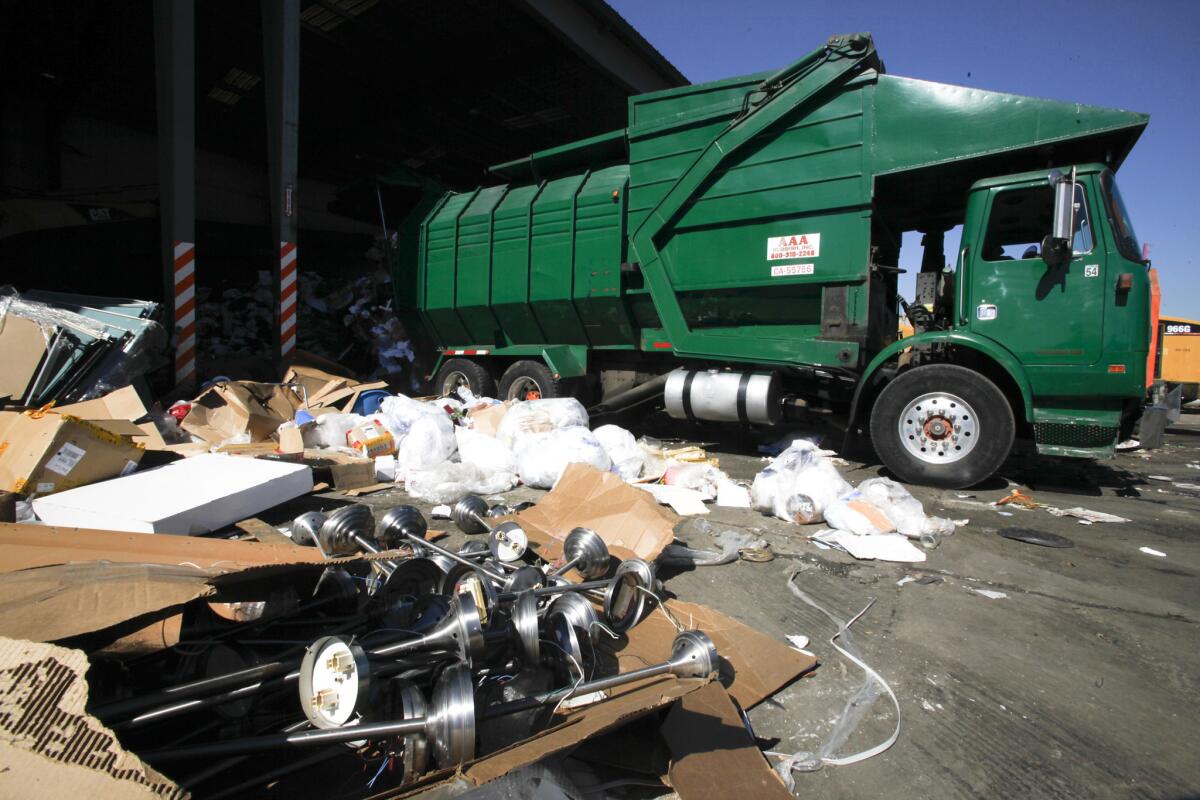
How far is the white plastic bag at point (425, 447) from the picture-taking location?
4484 millimetres

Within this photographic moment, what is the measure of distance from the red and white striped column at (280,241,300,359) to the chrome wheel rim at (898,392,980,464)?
6.59 m

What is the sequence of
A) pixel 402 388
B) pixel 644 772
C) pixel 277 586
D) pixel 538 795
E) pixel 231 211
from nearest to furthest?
1. pixel 538 795
2. pixel 644 772
3. pixel 277 586
4. pixel 402 388
5. pixel 231 211

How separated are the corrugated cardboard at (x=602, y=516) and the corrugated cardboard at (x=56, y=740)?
6.27ft

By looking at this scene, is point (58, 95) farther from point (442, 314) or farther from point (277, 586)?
point (277, 586)

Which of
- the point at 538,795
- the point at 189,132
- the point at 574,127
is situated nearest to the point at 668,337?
the point at 538,795

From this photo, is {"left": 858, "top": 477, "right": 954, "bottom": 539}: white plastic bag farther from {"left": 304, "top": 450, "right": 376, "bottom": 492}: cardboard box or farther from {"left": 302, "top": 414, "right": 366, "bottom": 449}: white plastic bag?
{"left": 302, "top": 414, "right": 366, "bottom": 449}: white plastic bag

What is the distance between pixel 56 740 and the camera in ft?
3.12

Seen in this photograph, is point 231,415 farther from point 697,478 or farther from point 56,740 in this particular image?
point 56,740

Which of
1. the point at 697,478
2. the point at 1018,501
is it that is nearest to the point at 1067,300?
the point at 1018,501

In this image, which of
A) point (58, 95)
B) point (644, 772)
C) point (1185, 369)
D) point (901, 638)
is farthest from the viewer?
point (1185, 369)

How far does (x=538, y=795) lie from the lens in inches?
45.1

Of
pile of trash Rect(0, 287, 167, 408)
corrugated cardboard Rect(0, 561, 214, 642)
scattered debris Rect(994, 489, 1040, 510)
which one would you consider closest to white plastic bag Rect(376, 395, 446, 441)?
pile of trash Rect(0, 287, 167, 408)

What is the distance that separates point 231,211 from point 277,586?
13.5m

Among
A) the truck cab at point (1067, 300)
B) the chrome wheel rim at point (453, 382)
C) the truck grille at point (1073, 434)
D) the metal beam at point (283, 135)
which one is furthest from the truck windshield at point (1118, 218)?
the metal beam at point (283, 135)
